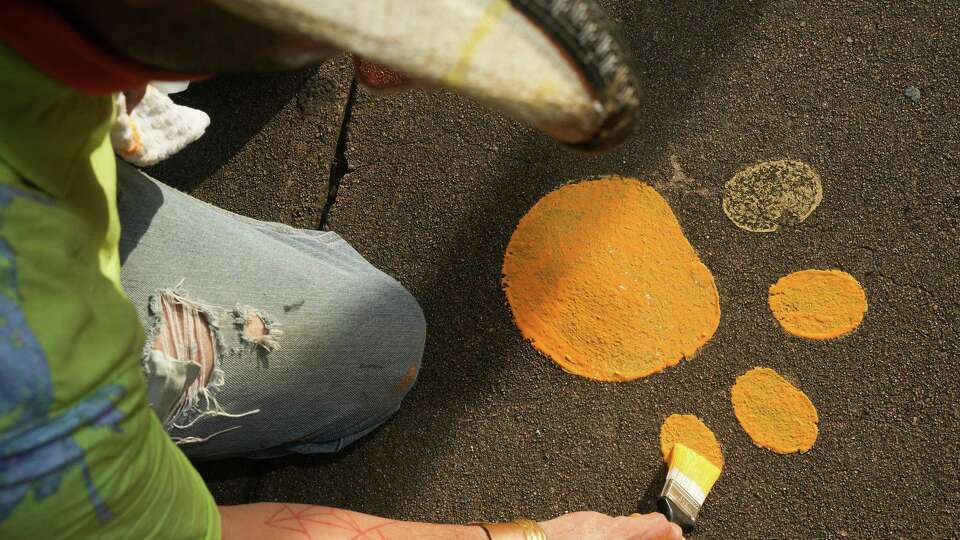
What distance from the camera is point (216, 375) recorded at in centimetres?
143

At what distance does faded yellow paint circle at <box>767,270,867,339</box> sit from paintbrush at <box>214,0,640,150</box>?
1.34m

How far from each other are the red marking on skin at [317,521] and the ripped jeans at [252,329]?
0.71 feet

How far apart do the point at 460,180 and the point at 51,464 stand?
133 cm

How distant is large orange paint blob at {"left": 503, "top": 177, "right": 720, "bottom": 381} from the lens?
71.7 inches

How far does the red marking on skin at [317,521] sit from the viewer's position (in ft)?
4.52

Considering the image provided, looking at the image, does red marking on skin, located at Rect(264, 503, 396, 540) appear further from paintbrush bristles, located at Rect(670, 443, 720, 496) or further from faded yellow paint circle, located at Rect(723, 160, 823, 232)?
faded yellow paint circle, located at Rect(723, 160, 823, 232)

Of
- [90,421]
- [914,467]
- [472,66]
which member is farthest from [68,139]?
[914,467]

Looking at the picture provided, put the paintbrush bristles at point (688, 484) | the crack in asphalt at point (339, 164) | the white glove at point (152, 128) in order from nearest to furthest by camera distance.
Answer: the white glove at point (152, 128) → the paintbrush bristles at point (688, 484) → the crack in asphalt at point (339, 164)

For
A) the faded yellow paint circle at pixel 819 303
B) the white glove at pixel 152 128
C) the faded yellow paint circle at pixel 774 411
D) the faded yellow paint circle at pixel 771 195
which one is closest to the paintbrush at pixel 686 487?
the faded yellow paint circle at pixel 774 411

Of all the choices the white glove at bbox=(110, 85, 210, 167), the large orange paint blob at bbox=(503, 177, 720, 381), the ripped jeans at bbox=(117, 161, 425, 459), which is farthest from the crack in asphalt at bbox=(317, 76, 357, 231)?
the large orange paint blob at bbox=(503, 177, 720, 381)

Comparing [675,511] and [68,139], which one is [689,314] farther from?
[68,139]

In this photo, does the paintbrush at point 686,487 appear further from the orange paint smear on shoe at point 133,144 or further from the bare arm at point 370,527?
the orange paint smear on shoe at point 133,144

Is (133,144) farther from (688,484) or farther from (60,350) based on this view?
(688,484)

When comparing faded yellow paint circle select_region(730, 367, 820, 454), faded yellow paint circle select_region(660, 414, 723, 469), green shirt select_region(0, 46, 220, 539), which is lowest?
faded yellow paint circle select_region(660, 414, 723, 469)
